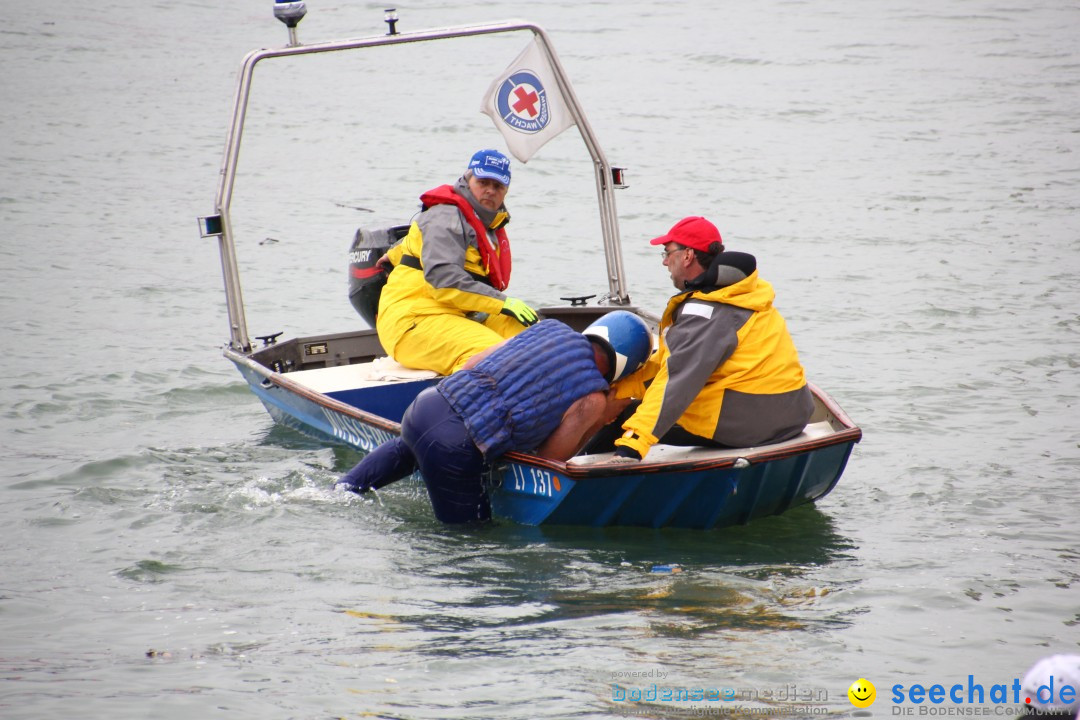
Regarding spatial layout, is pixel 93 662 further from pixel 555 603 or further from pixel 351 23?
pixel 351 23

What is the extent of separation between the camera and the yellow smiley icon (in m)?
4.86

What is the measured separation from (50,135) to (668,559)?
15815mm

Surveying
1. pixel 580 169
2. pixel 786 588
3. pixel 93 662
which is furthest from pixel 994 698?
pixel 580 169

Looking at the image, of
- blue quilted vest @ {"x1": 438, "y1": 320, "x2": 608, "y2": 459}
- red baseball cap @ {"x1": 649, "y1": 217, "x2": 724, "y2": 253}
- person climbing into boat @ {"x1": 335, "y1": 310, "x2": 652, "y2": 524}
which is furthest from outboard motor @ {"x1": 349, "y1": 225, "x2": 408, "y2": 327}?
red baseball cap @ {"x1": 649, "y1": 217, "x2": 724, "y2": 253}

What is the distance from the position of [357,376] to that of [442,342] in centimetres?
68

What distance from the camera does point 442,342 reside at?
7723 mm

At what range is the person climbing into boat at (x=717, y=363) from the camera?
19.7 ft

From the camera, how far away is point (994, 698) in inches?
193

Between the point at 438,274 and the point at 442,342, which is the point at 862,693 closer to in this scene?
the point at 442,342

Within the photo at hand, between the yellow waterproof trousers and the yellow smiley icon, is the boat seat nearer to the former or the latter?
the yellow waterproof trousers

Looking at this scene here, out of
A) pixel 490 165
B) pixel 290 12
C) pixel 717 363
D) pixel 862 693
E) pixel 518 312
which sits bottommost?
pixel 862 693

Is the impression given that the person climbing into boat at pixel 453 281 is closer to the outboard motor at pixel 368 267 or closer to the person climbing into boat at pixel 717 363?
the outboard motor at pixel 368 267

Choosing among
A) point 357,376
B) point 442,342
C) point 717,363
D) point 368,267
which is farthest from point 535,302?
point 717,363

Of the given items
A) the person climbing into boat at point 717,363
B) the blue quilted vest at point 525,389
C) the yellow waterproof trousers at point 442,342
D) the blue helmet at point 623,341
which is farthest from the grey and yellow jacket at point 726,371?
the yellow waterproof trousers at point 442,342
